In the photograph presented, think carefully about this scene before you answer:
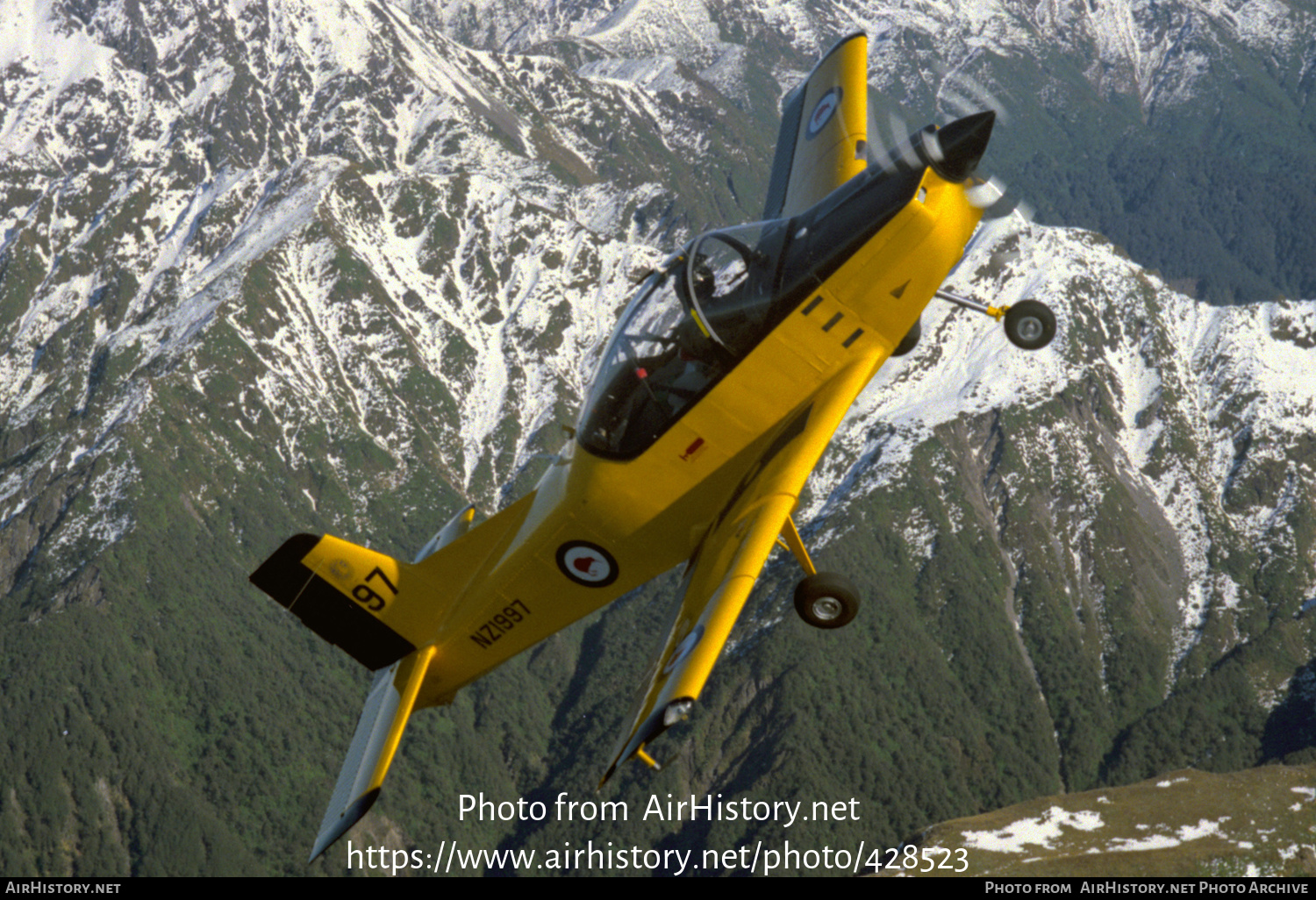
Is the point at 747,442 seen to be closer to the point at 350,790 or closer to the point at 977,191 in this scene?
the point at 977,191

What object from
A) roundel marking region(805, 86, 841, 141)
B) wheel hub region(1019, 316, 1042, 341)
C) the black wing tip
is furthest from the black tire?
the black wing tip

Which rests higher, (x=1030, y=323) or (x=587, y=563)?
(x=587, y=563)

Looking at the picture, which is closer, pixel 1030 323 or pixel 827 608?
pixel 827 608

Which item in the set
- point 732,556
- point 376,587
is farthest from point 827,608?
point 376,587

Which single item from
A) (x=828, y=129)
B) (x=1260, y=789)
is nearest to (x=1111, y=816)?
(x=1260, y=789)

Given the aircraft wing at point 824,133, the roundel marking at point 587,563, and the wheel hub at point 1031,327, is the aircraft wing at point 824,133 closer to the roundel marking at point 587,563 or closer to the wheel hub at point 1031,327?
the wheel hub at point 1031,327

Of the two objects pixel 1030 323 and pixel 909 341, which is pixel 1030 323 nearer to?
pixel 1030 323

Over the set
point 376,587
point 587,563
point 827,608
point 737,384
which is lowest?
point 827,608
